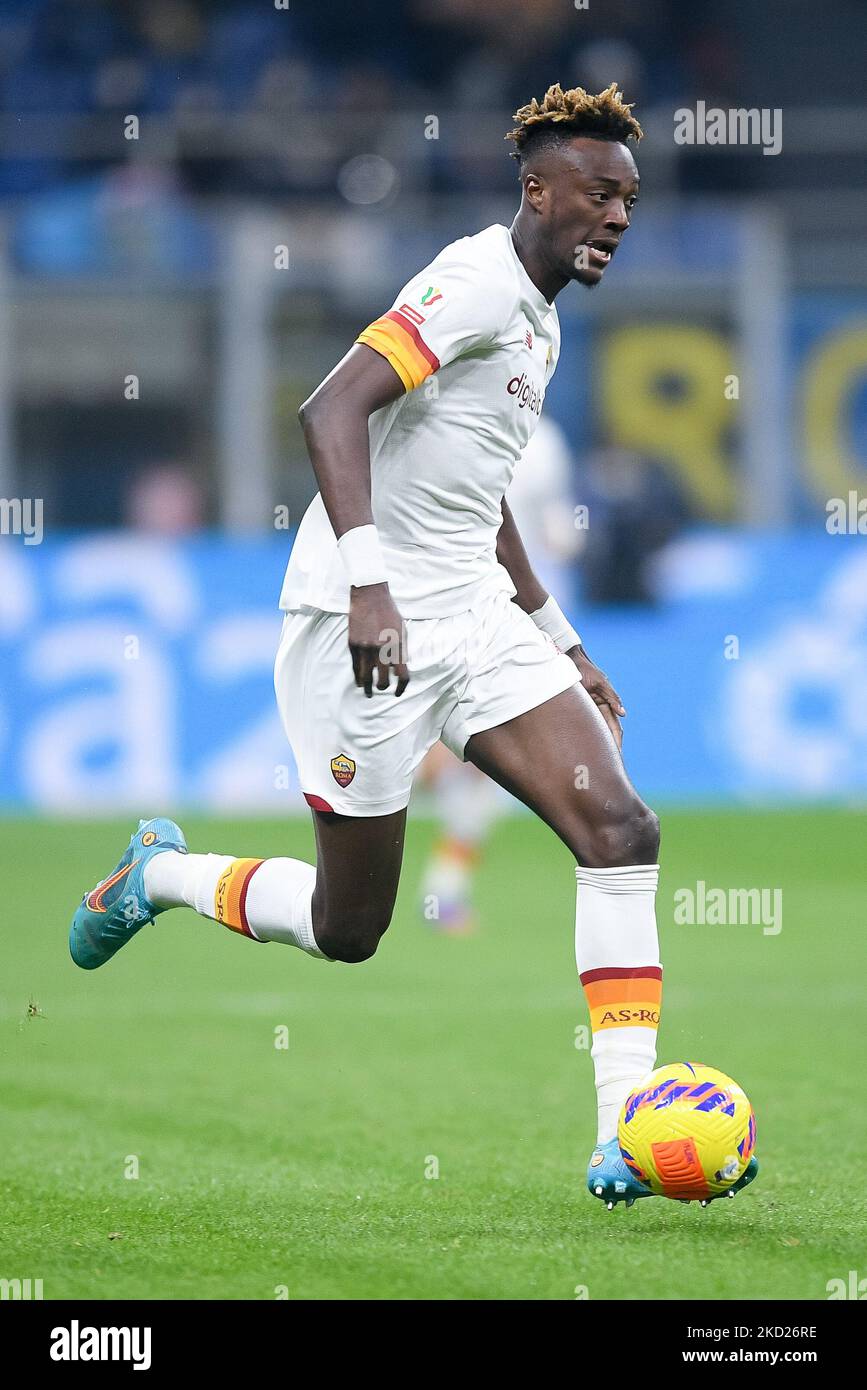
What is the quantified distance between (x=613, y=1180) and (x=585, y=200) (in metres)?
2.06

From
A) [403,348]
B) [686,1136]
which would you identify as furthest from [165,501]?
[686,1136]

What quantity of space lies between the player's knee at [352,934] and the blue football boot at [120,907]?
24.3 inches

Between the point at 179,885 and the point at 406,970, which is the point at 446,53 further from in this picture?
the point at 179,885

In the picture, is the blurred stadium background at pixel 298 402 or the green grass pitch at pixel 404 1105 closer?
the green grass pitch at pixel 404 1105

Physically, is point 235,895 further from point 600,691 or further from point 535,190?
point 535,190

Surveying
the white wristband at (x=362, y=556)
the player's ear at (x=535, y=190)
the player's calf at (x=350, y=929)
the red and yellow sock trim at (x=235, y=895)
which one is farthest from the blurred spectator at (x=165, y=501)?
the white wristband at (x=362, y=556)

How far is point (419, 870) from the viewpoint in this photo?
10453mm

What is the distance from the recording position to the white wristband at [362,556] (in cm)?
390

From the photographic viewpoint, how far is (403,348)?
13.3 ft

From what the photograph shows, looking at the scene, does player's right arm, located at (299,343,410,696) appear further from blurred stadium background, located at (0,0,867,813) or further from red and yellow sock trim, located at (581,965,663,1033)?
blurred stadium background, located at (0,0,867,813)

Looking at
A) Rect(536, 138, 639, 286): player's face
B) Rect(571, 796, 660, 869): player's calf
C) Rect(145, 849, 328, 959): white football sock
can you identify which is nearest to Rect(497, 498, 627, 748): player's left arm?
Rect(571, 796, 660, 869): player's calf

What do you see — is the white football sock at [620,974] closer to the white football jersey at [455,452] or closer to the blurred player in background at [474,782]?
the white football jersey at [455,452]

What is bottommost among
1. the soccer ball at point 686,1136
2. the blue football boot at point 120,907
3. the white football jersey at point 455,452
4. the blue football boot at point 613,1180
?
the blue football boot at point 613,1180
